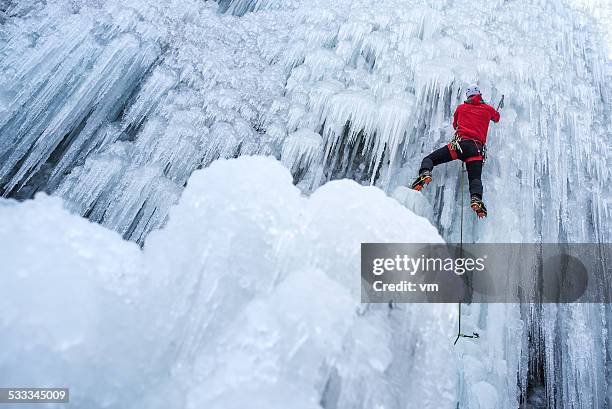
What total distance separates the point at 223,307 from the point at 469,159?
2.82 metres

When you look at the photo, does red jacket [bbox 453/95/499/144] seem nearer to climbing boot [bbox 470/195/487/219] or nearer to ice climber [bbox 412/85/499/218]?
ice climber [bbox 412/85/499/218]

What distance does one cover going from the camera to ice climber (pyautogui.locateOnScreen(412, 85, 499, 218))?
373cm

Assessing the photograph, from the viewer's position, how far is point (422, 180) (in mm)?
3861

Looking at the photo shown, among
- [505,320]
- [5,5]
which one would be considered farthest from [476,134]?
[5,5]

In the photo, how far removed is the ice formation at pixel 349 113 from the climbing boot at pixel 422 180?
6.0 inches

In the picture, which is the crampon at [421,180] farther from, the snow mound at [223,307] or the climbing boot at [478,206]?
the snow mound at [223,307]

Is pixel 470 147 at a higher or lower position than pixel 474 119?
lower

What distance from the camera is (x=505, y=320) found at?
362cm

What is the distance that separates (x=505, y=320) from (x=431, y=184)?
1433mm

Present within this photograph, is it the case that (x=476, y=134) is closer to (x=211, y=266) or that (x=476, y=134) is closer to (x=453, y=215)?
(x=453, y=215)

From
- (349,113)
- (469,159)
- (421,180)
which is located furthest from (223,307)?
(349,113)

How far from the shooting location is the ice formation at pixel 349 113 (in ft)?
12.7

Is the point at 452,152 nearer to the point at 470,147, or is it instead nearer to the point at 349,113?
the point at 470,147

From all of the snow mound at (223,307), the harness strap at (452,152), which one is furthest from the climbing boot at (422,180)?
the snow mound at (223,307)
